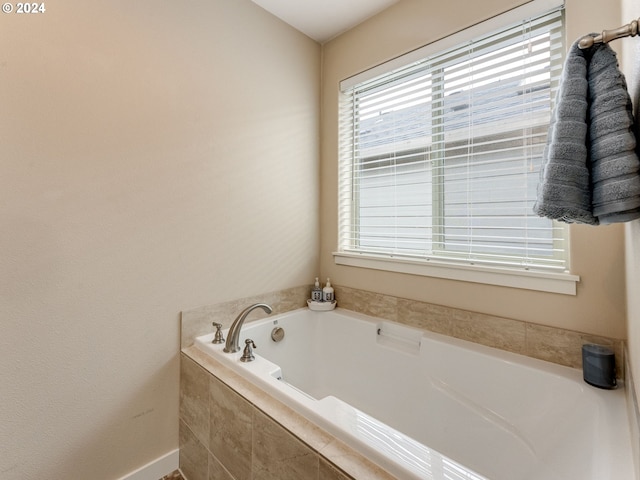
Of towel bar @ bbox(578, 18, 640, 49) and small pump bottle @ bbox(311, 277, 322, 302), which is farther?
small pump bottle @ bbox(311, 277, 322, 302)

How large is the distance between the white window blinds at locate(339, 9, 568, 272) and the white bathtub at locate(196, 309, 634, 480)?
1.57 ft

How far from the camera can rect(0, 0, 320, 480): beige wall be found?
43.6 inches

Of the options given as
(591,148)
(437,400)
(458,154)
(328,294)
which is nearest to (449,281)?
(437,400)

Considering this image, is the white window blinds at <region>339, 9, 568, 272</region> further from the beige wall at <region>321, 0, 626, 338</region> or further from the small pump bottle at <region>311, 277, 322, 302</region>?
the small pump bottle at <region>311, 277, 322, 302</region>

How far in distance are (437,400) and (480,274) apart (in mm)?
648

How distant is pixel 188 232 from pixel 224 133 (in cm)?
59

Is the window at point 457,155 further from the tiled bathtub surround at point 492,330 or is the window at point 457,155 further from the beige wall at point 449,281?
the tiled bathtub surround at point 492,330

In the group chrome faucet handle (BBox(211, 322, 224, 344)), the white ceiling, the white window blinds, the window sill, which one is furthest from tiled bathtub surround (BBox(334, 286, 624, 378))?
the white ceiling

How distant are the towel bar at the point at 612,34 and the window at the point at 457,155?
704mm

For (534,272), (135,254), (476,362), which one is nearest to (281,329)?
(135,254)

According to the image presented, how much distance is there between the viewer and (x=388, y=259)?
185 cm

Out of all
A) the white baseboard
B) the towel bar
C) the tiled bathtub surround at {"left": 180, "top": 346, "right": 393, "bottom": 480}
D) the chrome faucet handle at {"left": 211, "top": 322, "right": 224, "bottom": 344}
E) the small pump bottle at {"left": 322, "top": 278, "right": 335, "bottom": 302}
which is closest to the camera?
the towel bar

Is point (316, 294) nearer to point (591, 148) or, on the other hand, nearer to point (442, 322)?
point (442, 322)

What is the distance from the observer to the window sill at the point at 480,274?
128 cm
